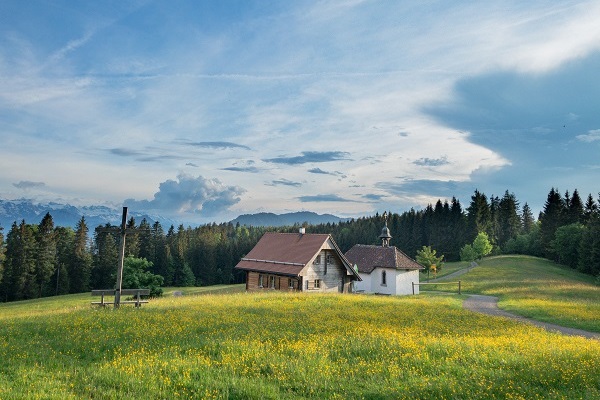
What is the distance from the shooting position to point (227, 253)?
420 feet

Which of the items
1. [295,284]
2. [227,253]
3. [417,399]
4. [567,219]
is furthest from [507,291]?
[227,253]

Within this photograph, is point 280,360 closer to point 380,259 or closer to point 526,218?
point 380,259

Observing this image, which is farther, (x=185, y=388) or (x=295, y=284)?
(x=295, y=284)

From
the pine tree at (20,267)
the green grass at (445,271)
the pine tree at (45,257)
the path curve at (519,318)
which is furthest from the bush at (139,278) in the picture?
the green grass at (445,271)

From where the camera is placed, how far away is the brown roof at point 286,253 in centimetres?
4785

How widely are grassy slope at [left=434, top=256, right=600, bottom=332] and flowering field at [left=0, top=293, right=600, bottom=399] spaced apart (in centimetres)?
1150

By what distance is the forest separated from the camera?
82.1 meters

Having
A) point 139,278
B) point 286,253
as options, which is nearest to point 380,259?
point 286,253

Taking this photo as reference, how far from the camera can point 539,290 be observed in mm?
51656

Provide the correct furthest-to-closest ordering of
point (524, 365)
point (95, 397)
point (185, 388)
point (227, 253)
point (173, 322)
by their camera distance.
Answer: point (227, 253) → point (173, 322) → point (524, 365) → point (185, 388) → point (95, 397)

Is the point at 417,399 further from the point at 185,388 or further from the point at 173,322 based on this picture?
the point at 173,322

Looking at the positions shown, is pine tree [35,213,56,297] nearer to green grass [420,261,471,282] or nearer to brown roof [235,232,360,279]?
brown roof [235,232,360,279]

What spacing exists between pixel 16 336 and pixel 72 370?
278 inches

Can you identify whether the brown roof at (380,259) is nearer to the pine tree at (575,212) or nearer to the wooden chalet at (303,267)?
the wooden chalet at (303,267)
